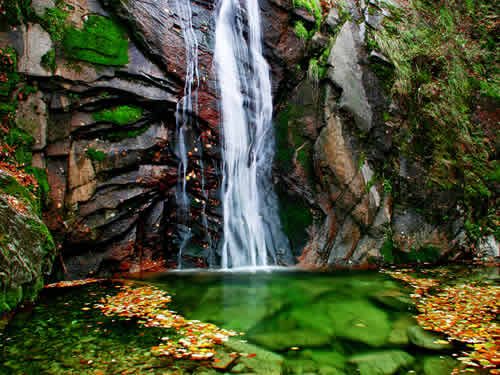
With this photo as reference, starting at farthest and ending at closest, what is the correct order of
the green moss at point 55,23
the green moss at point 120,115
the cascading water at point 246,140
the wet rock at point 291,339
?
1. the cascading water at point 246,140
2. the green moss at point 120,115
3. the green moss at point 55,23
4. the wet rock at point 291,339

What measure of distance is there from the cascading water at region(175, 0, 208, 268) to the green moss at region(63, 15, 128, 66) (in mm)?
1373

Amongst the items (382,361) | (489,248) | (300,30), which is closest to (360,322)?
(382,361)

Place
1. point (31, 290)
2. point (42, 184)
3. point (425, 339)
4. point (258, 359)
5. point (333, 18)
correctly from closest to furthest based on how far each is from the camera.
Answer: point (258, 359), point (425, 339), point (31, 290), point (42, 184), point (333, 18)

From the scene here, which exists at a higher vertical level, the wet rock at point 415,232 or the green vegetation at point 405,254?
the wet rock at point 415,232

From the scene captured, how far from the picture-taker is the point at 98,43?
613 centimetres

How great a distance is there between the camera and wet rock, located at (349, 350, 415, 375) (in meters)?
3.13

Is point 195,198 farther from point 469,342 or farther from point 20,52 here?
point 469,342

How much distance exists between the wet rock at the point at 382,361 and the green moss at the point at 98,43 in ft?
21.3

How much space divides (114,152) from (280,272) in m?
4.37

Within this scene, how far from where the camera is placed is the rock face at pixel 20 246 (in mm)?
3813

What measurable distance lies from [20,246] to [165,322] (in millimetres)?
2195

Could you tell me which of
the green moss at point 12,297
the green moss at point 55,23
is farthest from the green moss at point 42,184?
the green moss at point 55,23

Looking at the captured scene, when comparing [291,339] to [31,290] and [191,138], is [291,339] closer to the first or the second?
[31,290]

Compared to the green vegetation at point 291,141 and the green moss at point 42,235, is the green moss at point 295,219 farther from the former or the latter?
the green moss at point 42,235
